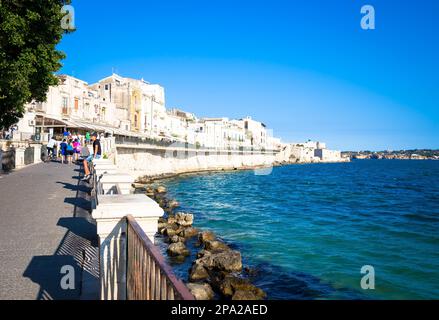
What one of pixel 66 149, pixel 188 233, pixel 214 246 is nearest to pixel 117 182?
pixel 214 246

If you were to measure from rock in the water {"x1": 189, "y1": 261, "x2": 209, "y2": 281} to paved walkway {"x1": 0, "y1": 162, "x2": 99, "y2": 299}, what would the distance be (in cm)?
382

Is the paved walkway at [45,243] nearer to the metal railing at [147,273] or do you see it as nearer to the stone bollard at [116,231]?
the stone bollard at [116,231]

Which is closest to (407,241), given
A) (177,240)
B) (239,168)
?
(177,240)

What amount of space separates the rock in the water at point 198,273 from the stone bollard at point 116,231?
21.7ft

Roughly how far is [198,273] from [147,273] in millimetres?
8308

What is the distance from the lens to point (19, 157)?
22938 millimetres

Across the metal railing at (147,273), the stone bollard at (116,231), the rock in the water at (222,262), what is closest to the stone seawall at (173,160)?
the rock in the water at (222,262)

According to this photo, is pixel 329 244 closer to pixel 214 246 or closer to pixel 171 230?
pixel 214 246

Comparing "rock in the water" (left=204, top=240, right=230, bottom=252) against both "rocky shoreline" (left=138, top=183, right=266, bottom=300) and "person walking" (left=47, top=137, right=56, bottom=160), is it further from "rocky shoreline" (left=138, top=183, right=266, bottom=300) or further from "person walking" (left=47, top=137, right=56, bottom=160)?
"person walking" (left=47, top=137, right=56, bottom=160)

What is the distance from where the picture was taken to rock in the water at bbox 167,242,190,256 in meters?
13.4

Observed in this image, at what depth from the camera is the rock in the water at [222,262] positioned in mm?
11578

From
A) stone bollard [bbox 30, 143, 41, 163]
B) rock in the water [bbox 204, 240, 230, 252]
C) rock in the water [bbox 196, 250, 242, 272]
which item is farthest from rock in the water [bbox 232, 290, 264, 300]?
stone bollard [bbox 30, 143, 41, 163]
